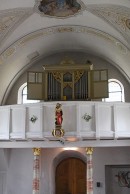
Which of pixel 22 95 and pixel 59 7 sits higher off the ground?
pixel 59 7

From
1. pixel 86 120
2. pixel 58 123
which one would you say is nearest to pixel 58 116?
pixel 58 123

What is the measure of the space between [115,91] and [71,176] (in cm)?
535

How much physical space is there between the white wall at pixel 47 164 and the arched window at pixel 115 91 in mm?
2684

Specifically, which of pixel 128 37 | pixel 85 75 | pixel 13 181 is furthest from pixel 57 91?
pixel 13 181

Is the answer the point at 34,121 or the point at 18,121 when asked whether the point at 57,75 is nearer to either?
the point at 34,121

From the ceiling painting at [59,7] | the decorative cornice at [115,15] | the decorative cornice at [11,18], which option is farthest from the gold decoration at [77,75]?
the decorative cornice at [11,18]

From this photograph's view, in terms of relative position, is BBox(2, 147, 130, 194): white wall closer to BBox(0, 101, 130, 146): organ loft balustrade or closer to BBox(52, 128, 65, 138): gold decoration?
BBox(0, 101, 130, 146): organ loft balustrade

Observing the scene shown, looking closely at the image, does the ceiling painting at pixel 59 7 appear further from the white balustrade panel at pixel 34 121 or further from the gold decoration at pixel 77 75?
the white balustrade panel at pixel 34 121

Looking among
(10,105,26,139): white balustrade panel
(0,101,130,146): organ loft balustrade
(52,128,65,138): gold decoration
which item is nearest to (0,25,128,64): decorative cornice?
(0,101,130,146): organ loft balustrade

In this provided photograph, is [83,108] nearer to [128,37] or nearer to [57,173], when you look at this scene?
[128,37]

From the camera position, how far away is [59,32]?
1706 cm

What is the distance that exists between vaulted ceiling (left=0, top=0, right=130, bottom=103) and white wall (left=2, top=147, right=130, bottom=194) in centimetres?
358

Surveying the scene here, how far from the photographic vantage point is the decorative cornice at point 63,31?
1642 centimetres

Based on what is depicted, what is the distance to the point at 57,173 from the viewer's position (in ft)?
63.4
